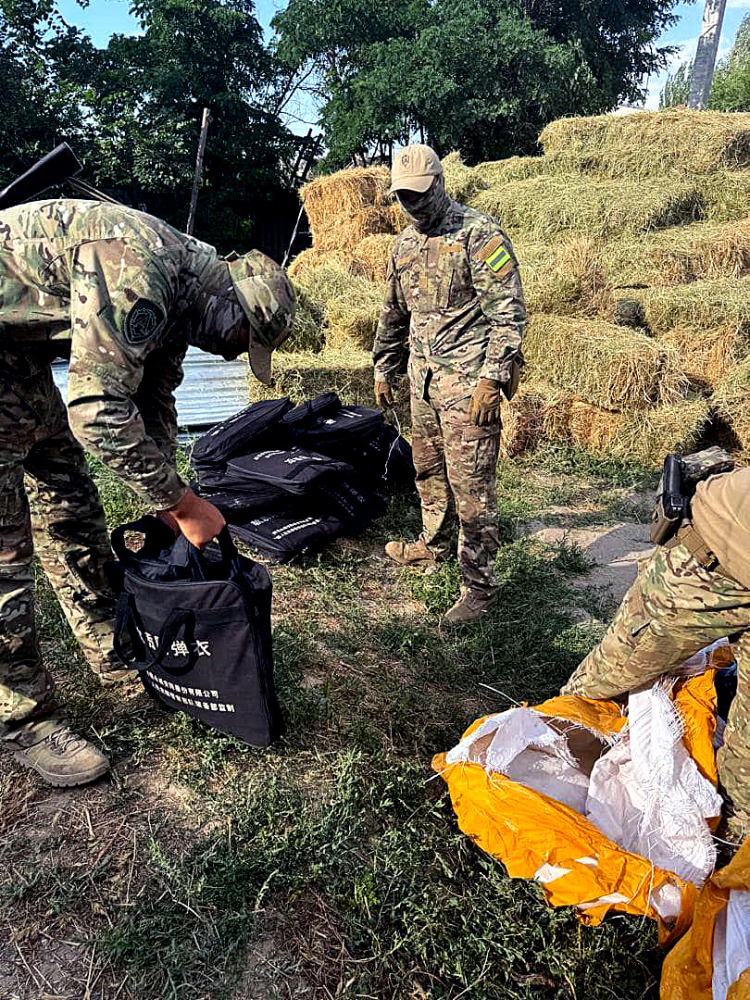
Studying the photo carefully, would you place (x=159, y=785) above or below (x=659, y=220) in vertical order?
below

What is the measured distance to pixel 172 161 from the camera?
14.4 metres

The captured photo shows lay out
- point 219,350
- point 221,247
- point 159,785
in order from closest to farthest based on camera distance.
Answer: point 219,350 < point 159,785 < point 221,247

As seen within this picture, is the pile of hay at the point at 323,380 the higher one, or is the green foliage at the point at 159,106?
the green foliage at the point at 159,106

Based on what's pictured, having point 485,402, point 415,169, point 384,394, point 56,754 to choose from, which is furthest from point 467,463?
point 56,754

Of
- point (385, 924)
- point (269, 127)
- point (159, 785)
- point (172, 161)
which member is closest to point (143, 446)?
point (159, 785)

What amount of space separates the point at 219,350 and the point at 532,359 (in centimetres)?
467

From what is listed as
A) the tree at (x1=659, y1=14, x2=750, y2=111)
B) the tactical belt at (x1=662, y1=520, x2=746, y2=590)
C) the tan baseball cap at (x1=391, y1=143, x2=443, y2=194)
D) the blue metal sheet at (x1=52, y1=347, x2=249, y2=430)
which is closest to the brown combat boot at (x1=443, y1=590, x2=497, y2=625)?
the tactical belt at (x1=662, y1=520, x2=746, y2=590)

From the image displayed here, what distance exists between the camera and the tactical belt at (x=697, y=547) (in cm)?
193

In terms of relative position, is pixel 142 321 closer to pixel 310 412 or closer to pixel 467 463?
pixel 467 463

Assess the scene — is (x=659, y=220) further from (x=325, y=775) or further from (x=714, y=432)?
(x=325, y=775)

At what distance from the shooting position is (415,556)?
385 centimetres

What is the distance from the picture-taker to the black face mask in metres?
3.02

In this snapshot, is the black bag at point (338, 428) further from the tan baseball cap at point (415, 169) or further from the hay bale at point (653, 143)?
the hay bale at point (653, 143)

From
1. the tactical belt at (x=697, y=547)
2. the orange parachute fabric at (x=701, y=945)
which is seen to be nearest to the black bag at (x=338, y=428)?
the tactical belt at (x=697, y=547)
